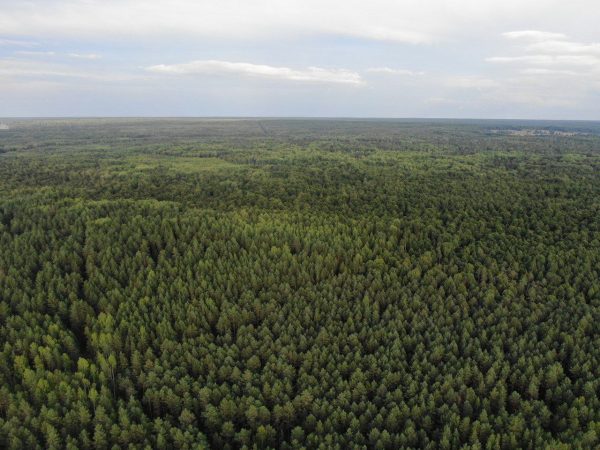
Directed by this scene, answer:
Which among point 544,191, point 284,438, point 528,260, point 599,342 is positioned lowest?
point 284,438

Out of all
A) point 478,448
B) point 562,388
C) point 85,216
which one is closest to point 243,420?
point 478,448

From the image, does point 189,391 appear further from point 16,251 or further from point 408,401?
point 16,251

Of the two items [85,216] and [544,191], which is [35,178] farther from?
[544,191]

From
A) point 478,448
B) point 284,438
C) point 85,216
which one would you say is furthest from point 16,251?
point 478,448

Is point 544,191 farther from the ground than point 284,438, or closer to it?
farther from the ground

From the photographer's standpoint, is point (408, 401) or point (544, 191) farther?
point (544, 191)

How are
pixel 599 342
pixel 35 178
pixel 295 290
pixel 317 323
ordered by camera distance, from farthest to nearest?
1. pixel 35 178
2. pixel 295 290
3. pixel 317 323
4. pixel 599 342

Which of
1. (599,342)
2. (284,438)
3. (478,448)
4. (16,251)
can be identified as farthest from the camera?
(16,251)
